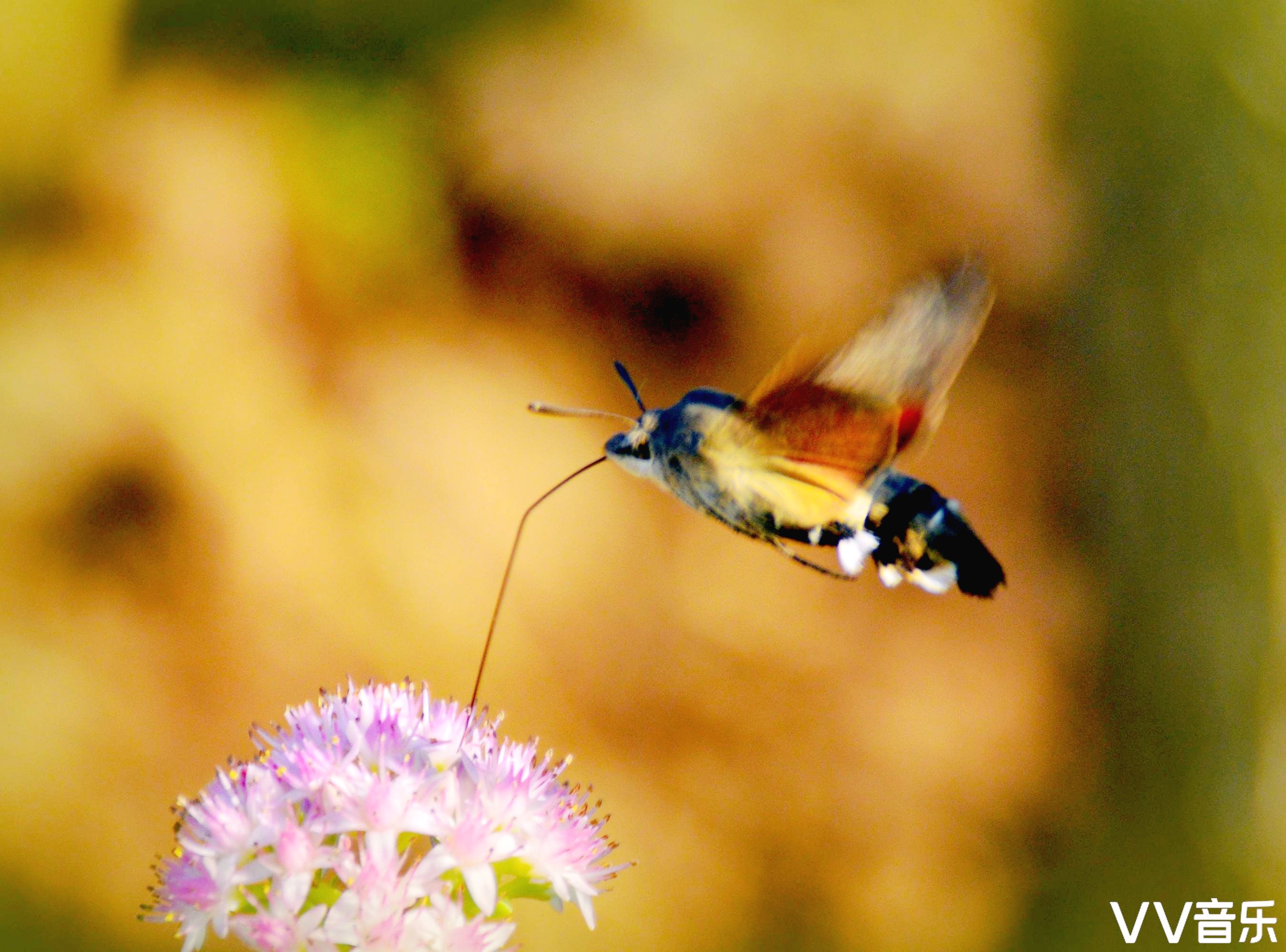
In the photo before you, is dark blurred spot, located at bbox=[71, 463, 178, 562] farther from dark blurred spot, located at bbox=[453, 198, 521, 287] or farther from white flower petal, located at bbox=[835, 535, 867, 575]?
white flower petal, located at bbox=[835, 535, 867, 575]

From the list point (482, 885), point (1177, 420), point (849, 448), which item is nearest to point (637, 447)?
point (849, 448)

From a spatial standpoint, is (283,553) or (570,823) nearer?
(570,823)

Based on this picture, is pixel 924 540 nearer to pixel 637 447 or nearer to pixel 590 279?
pixel 637 447

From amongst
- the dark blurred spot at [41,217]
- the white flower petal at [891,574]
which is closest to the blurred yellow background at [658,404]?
the dark blurred spot at [41,217]

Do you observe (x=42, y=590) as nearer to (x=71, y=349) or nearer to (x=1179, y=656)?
(x=71, y=349)

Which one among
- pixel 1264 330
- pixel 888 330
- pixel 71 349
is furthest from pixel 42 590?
pixel 1264 330

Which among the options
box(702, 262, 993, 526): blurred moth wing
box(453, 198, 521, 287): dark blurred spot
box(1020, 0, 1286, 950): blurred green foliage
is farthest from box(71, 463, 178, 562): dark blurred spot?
box(1020, 0, 1286, 950): blurred green foliage
